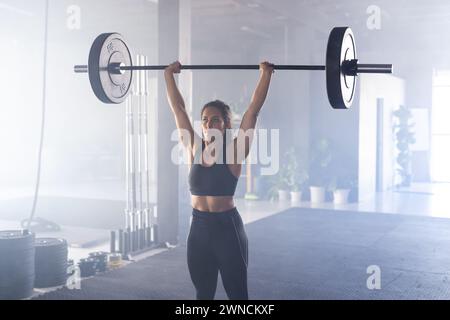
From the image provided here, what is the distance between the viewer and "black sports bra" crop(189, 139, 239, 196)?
1833 millimetres

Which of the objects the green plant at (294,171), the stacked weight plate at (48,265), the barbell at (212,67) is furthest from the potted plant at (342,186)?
the barbell at (212,67)

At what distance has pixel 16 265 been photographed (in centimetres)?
285

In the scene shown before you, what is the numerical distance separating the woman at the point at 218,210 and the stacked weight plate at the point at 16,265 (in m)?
1.36

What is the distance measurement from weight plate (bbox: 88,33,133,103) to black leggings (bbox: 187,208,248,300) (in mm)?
623

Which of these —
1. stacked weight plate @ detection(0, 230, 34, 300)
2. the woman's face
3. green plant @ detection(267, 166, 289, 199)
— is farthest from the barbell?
green plant @ detection(267, 166, 289, 199)

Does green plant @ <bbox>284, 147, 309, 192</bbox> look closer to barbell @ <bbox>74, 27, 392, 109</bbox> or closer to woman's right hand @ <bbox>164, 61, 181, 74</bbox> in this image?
barbell @ <bbox>74, 27, 392, 109</bbox>

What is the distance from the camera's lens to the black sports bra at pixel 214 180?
1.83 metres

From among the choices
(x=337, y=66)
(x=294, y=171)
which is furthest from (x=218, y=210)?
(x=294, y=171)

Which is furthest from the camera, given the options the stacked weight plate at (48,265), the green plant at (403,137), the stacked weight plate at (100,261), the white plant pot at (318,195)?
the green plant at (403,137)

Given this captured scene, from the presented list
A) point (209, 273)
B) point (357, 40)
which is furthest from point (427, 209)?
point (209, 273)

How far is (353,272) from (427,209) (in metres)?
3.07

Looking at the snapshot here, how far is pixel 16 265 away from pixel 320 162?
4.36 meters

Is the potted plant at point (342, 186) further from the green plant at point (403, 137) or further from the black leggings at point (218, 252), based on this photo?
the black leggings at point (218, 252)

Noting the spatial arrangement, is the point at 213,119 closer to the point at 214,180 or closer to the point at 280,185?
the point at 214,180
